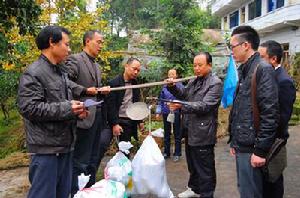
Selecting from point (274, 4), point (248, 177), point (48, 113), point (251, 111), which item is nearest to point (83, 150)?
point (48, 113)

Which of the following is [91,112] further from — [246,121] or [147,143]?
[246,121]

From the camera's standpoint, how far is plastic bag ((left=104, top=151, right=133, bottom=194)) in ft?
13.2

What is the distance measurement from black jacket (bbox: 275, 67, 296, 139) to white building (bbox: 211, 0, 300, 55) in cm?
1430

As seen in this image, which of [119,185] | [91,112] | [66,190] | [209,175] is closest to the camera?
[66,190]

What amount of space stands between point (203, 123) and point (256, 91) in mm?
1315

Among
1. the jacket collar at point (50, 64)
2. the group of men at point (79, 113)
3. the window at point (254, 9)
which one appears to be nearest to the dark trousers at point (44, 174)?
the group of men at point (79, 113)

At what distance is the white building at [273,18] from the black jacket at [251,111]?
48.6 feet

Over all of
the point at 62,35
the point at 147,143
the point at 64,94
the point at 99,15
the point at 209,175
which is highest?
the point at 99,15

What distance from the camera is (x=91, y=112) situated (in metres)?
4.01

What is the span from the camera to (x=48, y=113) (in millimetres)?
2766

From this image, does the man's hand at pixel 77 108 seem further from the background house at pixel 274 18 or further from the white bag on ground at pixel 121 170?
the background house at pixel 274 18

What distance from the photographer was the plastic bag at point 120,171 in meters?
4.02

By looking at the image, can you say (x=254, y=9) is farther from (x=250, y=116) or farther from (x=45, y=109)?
(x=45, y=109)

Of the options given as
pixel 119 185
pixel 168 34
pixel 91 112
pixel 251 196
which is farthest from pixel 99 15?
pixel 251 196
